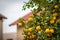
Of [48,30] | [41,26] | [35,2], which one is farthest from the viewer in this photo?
[35,2]

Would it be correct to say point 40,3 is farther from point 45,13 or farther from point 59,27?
point 59,27

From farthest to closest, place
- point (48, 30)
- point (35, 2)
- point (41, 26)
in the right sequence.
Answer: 1. point (35, 2)
2. point (41, 26)
3. point (48, 30)

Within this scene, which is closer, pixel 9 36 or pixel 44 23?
pixel 44 23

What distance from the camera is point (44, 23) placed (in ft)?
18.2

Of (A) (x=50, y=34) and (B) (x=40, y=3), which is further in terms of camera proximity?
(B) (x=40, y=3)

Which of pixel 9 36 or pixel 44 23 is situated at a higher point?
pixel 44 23

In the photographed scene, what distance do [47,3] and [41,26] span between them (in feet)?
1.97

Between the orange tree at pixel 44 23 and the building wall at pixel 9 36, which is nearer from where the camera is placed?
the orange tree at pixel 44 23

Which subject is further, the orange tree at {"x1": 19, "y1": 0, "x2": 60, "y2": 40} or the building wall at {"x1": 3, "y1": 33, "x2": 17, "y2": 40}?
the building wall at {"x1": 3, "y1": 33, "x2": 17, "y2": 40}

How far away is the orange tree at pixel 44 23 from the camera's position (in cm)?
545

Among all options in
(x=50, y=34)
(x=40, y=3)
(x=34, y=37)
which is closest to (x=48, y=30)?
(x=50, y=34)

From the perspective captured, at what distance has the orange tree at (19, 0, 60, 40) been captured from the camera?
17.9 feet

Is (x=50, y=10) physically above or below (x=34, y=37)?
above

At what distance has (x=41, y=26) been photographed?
18.6 ft
